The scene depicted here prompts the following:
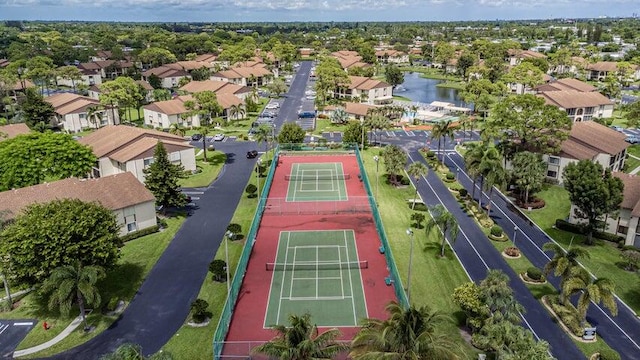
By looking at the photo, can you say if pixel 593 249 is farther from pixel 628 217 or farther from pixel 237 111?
pixel 237 111

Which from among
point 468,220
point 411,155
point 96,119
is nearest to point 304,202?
point 468,220

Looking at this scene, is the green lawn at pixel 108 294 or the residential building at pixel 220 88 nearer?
the green lawn at pixel 108 294

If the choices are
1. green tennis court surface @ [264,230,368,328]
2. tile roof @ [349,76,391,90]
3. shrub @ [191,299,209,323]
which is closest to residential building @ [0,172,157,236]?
green tennis court surface @ [264,230,368,328]

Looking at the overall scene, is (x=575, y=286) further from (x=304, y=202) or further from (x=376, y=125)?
(x=376, y=125)

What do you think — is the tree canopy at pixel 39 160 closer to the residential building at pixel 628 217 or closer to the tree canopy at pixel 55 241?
the tree canopy at pixel 55 241

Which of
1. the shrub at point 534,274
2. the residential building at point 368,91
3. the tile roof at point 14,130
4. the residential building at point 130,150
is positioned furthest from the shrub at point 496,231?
the residential building at point 368,91

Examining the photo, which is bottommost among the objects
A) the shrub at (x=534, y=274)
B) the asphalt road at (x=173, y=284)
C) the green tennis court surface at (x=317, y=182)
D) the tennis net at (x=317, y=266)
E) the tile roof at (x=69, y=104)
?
the tennis net at (x=317, y=266)
